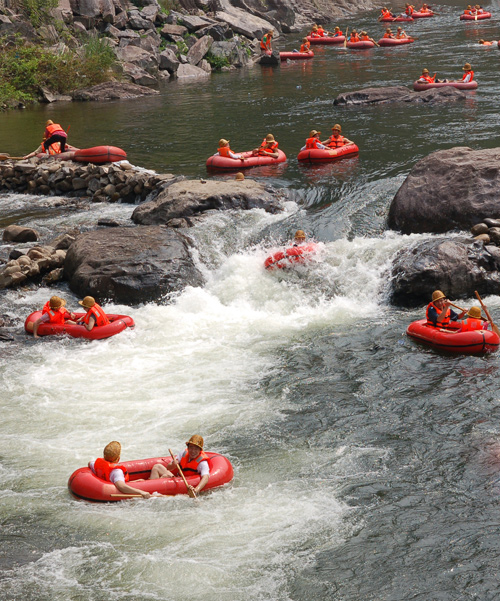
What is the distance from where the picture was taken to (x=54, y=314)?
12.2 metres

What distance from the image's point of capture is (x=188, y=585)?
6734 mm

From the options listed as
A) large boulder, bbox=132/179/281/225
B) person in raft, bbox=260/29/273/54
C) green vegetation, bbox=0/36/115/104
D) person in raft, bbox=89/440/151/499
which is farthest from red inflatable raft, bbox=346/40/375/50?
person in raft, bbox=89/440/151/499

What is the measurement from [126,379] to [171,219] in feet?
19.0

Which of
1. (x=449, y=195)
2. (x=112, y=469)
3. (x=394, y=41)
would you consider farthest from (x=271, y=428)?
(x=394, y=41)

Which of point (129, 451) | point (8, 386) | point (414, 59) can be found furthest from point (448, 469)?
point (414, 59)

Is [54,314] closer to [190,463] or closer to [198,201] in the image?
[190,463]

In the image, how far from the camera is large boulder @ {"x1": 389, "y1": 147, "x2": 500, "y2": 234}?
47.0 feet

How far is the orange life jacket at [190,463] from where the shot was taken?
325 inches

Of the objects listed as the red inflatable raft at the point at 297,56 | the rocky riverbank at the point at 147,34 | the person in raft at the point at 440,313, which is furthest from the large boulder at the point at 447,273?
the red inflatable raft at the point at 297,56

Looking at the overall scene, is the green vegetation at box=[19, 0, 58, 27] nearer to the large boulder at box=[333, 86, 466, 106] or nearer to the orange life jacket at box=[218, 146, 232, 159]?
the large boulder at box=[333, 86, 466, 106]

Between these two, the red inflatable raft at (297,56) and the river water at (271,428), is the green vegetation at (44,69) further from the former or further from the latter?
the river water at (271,428)

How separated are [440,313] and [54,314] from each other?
20.3 ft

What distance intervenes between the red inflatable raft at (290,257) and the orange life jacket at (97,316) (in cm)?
353

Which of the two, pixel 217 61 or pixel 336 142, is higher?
pixel 217 61
